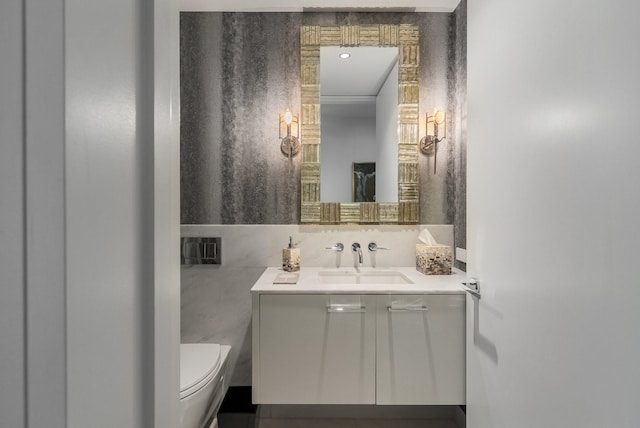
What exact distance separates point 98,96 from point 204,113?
1.95m

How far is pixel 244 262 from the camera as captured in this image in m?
2.10

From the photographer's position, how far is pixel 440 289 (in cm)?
159

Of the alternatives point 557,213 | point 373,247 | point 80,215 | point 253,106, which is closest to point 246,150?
point 253,106

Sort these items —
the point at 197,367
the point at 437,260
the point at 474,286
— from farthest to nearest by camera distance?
the point at 437,260 < the point at 197,367 < the point at 474,286

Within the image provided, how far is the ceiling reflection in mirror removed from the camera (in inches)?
82.4

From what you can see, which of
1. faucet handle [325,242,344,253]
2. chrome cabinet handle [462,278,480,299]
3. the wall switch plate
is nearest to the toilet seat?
the wall switch plate

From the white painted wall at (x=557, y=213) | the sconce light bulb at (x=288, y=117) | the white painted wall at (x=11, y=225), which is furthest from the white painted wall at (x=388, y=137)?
the white painted wall at (x=11, y=225)

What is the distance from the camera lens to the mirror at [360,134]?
6.82 ft

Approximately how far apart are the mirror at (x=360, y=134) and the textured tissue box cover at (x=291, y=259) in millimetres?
211

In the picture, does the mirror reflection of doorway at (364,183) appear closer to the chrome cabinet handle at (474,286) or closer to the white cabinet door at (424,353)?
the white cabinet door at (424,353)

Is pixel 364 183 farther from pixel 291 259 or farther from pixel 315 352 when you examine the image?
pixel 315 352

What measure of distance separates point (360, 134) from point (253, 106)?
2.08ft

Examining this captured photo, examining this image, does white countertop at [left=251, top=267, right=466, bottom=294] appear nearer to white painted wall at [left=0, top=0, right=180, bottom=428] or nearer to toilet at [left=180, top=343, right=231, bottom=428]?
toilet at [left=180, top=343, right=231, bottom=428]

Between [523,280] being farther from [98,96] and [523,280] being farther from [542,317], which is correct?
[98,96]
